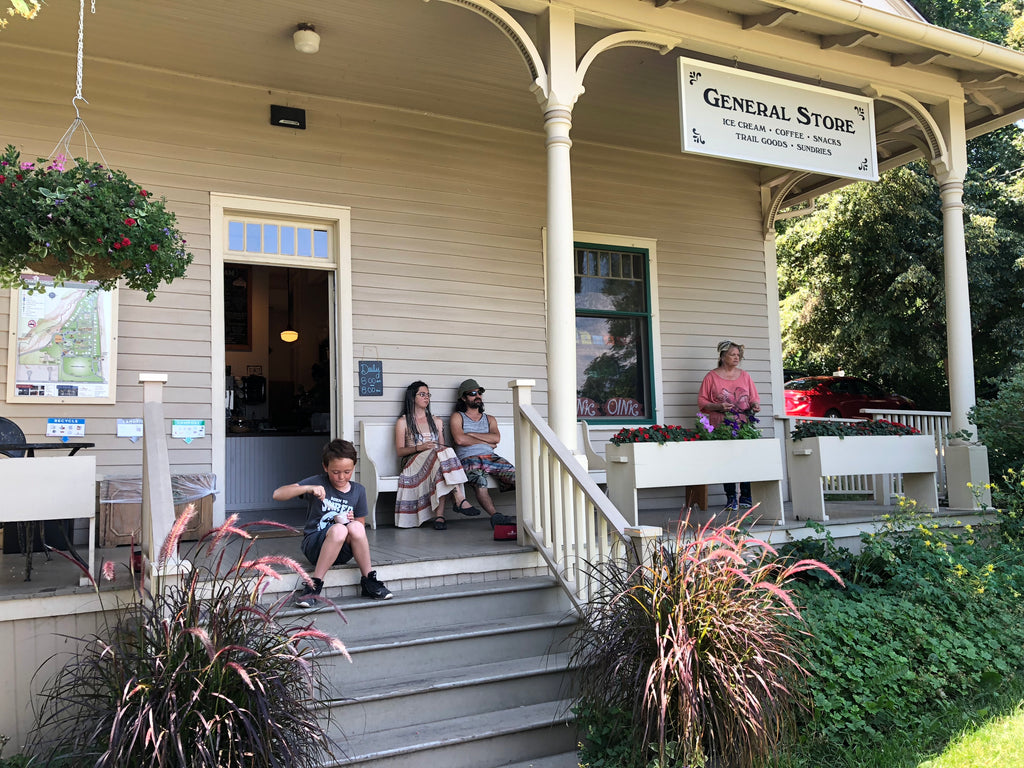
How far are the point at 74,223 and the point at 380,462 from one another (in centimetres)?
317

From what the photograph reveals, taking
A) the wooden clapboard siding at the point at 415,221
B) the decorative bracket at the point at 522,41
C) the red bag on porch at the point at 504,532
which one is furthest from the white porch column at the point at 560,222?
the wooden clapboard siding at the point at 415,221

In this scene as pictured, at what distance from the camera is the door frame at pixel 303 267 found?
588 cm

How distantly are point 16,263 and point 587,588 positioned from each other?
9.38ft

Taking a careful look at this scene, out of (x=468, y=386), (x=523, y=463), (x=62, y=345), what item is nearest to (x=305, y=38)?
(x=62, y=345)

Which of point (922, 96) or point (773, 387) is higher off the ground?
point (922, 96)

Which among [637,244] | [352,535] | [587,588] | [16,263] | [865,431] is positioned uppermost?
[637,244]

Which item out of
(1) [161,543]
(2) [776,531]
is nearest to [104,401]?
(1) [161,543]

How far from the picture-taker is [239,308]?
30.4ft

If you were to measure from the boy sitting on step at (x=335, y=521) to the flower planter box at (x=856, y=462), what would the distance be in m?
3.13

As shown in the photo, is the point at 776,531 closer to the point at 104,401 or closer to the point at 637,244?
the point at 637,244

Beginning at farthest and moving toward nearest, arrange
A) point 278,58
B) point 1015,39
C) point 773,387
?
point 1015,39 → point 773,387 → point 278,58

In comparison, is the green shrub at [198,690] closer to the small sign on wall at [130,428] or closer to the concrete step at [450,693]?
the concrete step at [450,693]

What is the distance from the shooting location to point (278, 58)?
5.75m

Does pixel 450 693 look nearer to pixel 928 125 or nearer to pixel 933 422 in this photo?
pixel 928 125
